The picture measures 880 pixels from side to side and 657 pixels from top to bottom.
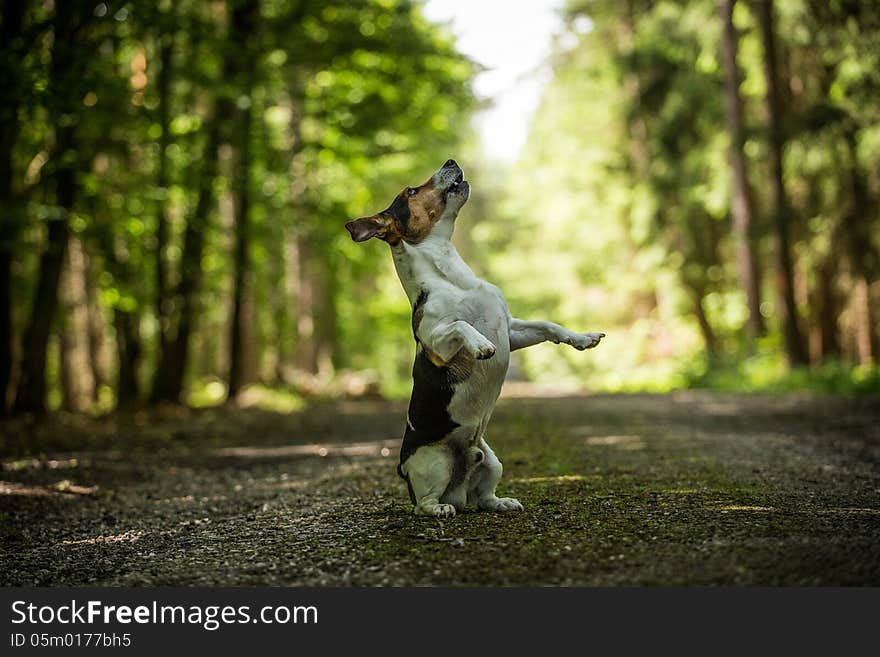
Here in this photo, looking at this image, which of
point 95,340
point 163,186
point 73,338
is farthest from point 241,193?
point 95,340

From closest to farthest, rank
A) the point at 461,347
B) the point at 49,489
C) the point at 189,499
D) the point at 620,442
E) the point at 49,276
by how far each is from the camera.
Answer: the point at 461,347
the point at 189,499
the point at 49,489
the point at 620,442
the point at 49,276

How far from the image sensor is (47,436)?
1080 centimetres

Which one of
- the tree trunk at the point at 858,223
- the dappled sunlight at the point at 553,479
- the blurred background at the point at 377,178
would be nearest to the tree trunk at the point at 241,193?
the blurred background at the point at 377,178

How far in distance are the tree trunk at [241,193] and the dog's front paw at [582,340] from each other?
10.7 metres

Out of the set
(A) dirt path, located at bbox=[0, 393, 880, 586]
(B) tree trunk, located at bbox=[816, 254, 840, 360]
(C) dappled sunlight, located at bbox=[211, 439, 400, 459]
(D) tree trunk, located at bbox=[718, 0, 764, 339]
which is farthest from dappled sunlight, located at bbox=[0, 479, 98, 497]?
(B) tree trunk, located at bbox=[816, 254, 840, 360]

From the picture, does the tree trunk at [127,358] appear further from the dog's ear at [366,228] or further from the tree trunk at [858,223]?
the tree trunk at [858,223]

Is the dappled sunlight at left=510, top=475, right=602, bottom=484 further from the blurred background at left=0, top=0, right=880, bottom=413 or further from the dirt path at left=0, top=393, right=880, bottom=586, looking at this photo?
the blurred background at left=0, top=0, right=880, bottom=413

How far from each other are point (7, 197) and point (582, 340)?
9.62 m

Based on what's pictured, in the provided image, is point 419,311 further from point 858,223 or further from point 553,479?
point 858,223

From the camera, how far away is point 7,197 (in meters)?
11.7

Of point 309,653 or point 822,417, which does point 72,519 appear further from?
point 822,417

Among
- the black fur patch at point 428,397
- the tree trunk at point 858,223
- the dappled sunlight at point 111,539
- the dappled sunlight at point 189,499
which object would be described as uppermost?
the tree trunk at point 858,223

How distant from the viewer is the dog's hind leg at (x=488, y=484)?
5.10 m

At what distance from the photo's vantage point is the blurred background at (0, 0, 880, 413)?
12.5 m
